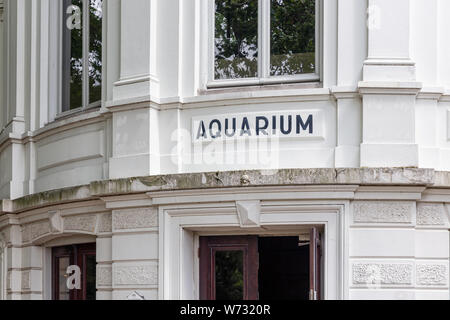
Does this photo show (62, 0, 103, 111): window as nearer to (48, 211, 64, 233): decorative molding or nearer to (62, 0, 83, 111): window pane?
(62, 0, 83, 111): window pane

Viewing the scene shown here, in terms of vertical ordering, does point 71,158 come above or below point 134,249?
above

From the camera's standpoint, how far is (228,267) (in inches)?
510

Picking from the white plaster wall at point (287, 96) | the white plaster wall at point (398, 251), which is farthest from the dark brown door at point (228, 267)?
the white plaster wall at point (398, 251)

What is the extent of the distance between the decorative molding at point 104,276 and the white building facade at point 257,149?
0.05ft

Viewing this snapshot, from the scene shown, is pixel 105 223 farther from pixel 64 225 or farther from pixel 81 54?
pixel 81 54

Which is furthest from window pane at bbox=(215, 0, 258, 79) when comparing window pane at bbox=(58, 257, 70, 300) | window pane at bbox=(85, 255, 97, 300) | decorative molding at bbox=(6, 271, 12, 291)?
decorative molding at bbox=(6, 271, 12, 291)

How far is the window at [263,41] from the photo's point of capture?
1277 cm

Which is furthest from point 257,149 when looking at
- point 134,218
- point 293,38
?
point 134,218

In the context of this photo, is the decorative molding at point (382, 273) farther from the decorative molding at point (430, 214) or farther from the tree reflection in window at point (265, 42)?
the tree reflection in window at point (265, 42)

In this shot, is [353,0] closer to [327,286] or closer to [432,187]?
[432,187]

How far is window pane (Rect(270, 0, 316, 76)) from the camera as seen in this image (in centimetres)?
1277

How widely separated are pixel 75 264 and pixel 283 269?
449cm

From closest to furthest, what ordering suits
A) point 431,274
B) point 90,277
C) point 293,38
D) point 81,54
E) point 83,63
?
1. point 431,274
2. point 293,38
3. point 90,277
4. point 83,63
5. point 81,54

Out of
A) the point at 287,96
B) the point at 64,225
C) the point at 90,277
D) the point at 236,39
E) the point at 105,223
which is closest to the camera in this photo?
the point at 287,96
